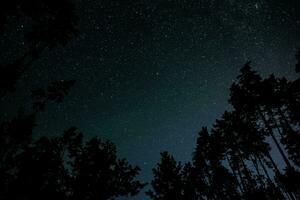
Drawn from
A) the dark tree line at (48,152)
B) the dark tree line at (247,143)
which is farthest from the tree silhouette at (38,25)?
the dark tree line at (247,143)

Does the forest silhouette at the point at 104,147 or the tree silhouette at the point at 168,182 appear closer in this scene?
the forest silhouette at the point at 104,147

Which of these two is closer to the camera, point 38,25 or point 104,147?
point 38,25

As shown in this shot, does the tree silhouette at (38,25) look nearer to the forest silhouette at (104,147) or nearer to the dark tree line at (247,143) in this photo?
the forest silhouette at (104,147)

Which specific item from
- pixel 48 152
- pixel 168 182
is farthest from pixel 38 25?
pixel 168 182

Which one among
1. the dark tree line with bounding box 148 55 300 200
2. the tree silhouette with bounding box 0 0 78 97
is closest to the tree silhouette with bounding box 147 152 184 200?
the dark tree line with bounding box 148 55 300 200

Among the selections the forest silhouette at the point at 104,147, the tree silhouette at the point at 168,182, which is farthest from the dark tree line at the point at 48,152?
the tree silhouette at the point at 168,182

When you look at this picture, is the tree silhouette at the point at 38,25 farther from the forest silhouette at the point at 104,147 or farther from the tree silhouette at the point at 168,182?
the tree silhouette at the point at 168,182

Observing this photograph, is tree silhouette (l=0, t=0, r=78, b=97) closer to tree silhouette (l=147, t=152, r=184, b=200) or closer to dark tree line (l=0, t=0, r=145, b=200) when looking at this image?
dark tree line (l=0, t=0, r=145, b=200)

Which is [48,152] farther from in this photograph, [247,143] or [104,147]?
[247,143]

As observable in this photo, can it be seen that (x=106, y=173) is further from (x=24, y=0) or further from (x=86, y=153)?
(x=24, y=0)

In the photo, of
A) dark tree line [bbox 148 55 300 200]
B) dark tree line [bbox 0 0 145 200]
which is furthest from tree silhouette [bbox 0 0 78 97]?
dark tree line [bbox 148 55 300 200]

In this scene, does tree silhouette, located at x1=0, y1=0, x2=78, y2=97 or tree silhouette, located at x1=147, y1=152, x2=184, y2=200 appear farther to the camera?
tree silhouette, located at x1=147, y1=152, x2=184, y2=200

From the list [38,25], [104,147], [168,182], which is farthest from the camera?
[168,182]

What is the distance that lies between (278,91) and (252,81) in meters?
2.94
